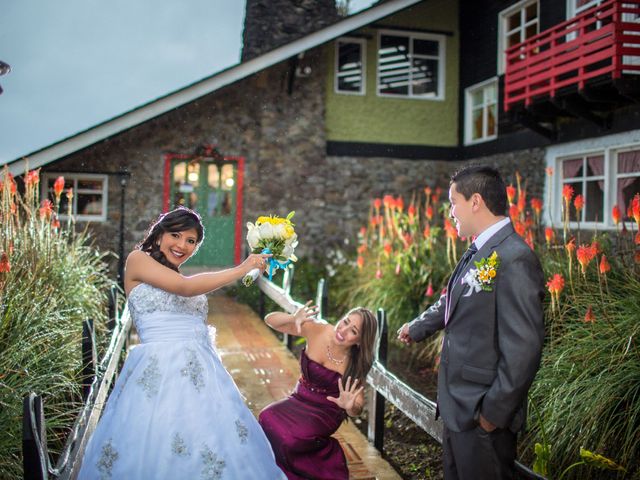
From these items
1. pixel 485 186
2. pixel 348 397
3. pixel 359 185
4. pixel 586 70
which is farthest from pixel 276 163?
pixel 485 186

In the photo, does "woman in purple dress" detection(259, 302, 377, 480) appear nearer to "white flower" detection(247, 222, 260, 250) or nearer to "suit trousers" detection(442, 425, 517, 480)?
"white flower" detection(247, 222, 260, 250)

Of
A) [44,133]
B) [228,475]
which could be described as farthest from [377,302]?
[44,133]

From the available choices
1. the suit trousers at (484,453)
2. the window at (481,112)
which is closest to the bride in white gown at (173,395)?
the suit trousers at (484,453)

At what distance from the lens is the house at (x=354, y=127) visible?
34.8 ft

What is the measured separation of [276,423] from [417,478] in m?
1.50

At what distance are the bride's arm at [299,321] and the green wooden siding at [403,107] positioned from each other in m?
10.6

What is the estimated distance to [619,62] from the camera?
880 centimetres

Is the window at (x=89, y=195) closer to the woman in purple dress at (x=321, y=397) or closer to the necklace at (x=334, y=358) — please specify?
the woman in purple dress at (x=321, y=397)

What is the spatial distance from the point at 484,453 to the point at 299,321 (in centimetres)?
127

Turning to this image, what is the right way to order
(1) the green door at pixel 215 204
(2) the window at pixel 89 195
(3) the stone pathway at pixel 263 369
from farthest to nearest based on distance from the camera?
(1) the green door at pixel 215 204, (2) the window at pixel 89 195, (3) the stone pathway at pixel 263 369

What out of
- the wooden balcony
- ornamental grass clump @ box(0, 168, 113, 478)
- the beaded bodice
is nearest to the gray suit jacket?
the beaded bodice

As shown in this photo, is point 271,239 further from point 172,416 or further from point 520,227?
point 520,227

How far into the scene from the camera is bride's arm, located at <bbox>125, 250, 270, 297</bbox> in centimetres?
303

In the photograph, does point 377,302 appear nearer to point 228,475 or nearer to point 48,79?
point 228,475
